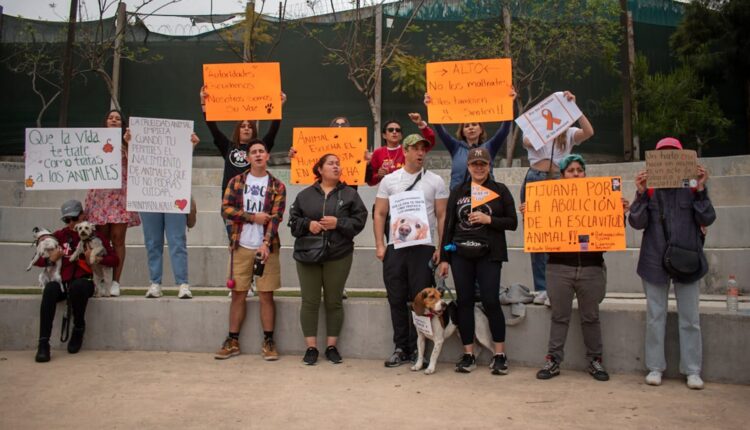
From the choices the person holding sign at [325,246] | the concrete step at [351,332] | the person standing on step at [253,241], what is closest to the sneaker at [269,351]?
the person standing on step at [253,241]

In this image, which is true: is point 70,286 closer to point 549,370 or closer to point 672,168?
point 549,370

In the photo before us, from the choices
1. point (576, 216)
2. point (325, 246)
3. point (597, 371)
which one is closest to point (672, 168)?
point (576, 216)

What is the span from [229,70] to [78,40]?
9601mm

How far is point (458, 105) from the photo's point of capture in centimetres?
606

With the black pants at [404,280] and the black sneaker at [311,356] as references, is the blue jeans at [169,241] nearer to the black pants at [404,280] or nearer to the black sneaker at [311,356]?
the black sneaker at [311,356]

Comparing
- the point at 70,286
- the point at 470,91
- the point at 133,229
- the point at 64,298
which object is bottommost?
the point at 64,298

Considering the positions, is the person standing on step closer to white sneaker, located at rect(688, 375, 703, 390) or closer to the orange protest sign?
the orange protest sign

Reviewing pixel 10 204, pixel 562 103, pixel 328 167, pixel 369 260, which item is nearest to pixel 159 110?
pixel 10 204

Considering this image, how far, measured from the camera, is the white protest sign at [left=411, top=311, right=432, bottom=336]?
533 cm

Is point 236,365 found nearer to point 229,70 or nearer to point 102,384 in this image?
point 102,384

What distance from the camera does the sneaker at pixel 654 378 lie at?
5.04 metres

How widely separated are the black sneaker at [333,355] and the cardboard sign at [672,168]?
9.10ft

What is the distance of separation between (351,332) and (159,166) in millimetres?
2371

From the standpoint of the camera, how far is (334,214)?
5.77 metres
